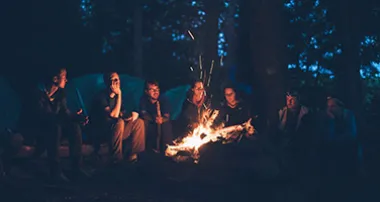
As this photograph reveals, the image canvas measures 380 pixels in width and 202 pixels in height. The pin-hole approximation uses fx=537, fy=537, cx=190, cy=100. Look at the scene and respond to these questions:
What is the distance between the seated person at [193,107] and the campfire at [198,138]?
54 cm

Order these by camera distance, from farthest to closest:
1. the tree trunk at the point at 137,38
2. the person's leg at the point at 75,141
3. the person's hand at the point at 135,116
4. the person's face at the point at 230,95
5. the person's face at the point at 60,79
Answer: the tree trunk at the point at 137,38, the person's face at the point at 230,95, the person's hand at the point at 135,116, the person's leg at the point at 75,141, the person's face at the point at 60,79

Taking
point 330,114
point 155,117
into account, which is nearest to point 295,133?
point 330,114

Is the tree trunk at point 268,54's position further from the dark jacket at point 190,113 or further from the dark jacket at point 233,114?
the dark jacket at point 190,113

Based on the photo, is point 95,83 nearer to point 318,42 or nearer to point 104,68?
point 318,42

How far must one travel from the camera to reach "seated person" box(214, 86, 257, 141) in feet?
30.3

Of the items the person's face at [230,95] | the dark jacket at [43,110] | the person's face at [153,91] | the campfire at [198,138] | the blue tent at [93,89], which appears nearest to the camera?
the dark jacket at [43,110]

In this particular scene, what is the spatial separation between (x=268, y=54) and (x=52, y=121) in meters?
4.38

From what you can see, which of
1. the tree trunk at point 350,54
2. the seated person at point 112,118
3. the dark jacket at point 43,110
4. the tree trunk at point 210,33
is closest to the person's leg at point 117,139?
the seated person at point 112,118

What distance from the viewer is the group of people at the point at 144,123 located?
786 cm

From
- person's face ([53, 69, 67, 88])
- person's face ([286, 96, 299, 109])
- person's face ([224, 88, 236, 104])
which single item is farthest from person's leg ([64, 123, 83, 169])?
person's face ([286, 96, 299, 109])

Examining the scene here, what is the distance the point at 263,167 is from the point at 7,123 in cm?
418

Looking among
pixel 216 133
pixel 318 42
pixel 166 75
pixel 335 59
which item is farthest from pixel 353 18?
pixel 166 75

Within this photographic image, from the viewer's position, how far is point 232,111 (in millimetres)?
9398

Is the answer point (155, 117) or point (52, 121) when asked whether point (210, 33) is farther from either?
point (52, 121)
